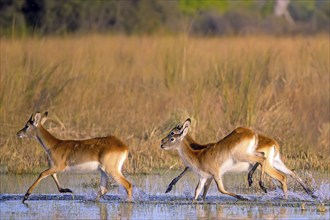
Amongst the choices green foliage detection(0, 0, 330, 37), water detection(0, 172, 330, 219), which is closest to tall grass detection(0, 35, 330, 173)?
water detection(0, 172, 330, 219)

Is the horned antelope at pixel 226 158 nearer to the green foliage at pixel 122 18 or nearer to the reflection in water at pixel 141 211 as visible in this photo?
the reflection in water at pixel 141 211

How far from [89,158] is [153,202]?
1091mm

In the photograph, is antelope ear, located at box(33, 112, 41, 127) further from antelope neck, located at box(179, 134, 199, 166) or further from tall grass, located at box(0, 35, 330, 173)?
antelope neck, located at box(179, 134, 199, 166)

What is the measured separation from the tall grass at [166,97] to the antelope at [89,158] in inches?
69.1

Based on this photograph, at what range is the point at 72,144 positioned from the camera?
40.8ft

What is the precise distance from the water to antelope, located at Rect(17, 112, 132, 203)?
218 millimetres

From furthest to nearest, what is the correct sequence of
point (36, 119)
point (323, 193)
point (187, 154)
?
point (36, 119) → point (187, 154) → point (323, 193)

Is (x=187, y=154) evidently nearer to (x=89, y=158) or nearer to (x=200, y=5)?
(x=89, y=158)

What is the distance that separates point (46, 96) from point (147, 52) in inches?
190

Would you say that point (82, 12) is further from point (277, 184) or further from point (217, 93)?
point (277, 184)

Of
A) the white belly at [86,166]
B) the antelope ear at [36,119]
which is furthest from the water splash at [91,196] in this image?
the antelope ear at [36,119]

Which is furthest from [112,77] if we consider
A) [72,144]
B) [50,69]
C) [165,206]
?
[165,206]

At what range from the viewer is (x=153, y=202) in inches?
457

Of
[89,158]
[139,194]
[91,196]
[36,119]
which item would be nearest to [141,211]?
[139,194]
